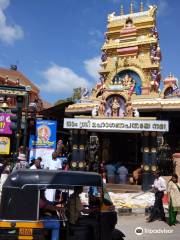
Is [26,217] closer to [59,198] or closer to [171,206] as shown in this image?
[59,198]

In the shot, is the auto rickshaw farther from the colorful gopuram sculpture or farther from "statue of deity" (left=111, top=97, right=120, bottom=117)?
the colorful gopuram sculpture

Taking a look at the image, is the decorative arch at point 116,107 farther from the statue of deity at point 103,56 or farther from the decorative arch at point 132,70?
the statue of deity at point 103,56

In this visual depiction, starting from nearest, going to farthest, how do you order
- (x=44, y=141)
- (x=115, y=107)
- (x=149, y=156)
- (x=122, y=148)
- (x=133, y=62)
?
(x=44, y=141) < (x=149, y=156) < (x=115, y=107) < (x=122, y=148) < (x=133, y=62)

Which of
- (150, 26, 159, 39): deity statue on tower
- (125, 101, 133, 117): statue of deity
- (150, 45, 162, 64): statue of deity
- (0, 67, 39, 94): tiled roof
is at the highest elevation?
(0, 67, 39, 94): tiled roof

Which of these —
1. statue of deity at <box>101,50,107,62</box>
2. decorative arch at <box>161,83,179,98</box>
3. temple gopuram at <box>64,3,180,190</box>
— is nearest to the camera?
temple gopuram at <box>64,3,180,190</box>

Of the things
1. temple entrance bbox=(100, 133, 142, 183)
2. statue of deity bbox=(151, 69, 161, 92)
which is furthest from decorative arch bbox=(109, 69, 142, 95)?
temple entrance bbox=(100, 133, 142, 183)

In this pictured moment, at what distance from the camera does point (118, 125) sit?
60.7 ft

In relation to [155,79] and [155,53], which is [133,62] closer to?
[155,53]

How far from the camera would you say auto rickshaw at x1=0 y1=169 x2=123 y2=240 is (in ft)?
17.4

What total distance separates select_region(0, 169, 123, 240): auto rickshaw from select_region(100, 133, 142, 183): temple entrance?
55.4 ft

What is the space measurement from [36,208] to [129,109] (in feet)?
48.5

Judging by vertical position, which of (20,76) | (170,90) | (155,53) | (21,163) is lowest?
(21,163)

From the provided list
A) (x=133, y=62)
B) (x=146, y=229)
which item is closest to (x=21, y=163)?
(x=146, y=229)

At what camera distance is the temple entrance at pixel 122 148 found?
22.8 meters
